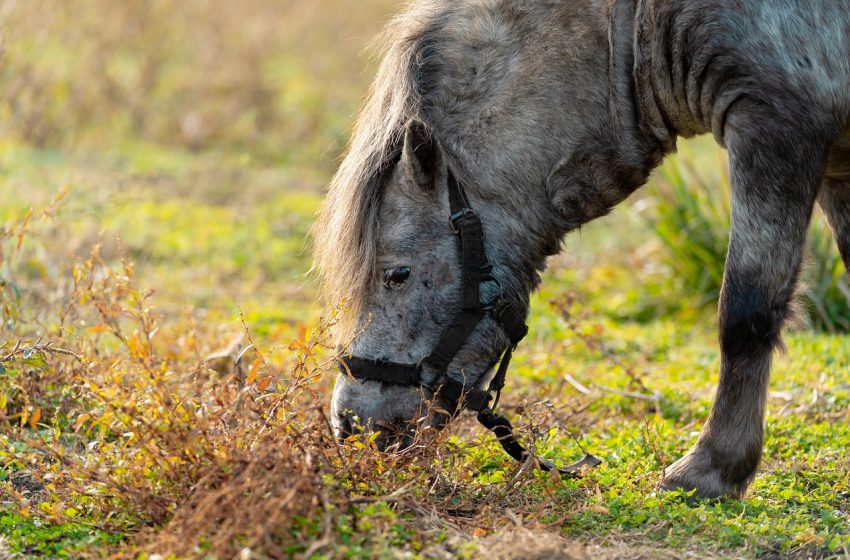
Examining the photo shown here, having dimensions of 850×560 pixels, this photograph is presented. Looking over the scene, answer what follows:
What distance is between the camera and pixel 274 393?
312 centimetres

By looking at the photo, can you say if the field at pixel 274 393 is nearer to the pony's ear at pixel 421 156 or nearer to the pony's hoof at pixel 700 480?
the pony's hoof at pixel 700 480

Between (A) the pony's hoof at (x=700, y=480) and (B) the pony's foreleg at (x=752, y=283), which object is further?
(A) the pony's hoof at (x=700, y=480)

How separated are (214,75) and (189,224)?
414cm

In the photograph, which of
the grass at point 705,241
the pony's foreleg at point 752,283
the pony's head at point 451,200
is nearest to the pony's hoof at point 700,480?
the pony's foreleg at point 752,283

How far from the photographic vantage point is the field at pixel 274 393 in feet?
9.04

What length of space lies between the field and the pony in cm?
21

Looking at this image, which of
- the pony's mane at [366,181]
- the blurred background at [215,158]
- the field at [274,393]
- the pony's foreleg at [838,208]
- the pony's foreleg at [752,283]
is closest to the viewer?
the field at [274,393]

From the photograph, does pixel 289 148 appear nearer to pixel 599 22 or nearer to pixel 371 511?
pixel 599 22

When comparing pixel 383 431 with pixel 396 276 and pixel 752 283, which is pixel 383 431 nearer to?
pixel 396 276

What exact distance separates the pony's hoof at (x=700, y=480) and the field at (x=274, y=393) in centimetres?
6

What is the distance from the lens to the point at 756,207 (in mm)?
3160

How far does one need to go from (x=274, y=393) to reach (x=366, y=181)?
82 centimetres

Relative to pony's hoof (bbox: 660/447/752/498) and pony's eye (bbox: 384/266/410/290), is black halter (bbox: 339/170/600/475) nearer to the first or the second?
pony's eye (bbox: 384/266/410/290)

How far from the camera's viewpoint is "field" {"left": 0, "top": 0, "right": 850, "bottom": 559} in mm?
2756
